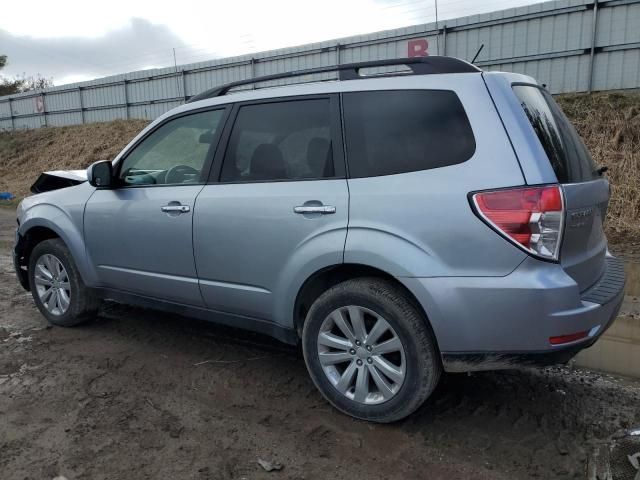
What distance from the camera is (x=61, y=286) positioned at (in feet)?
15.1

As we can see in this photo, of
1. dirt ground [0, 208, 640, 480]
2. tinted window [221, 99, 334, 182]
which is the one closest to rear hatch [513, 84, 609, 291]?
dirt ground [0, 208, 640, 480]

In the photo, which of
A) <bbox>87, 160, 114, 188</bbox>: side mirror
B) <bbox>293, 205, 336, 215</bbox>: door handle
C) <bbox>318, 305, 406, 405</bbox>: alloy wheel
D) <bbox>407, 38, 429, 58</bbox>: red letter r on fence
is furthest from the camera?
<bbox>407, 38, 429, 58</bbox>: red letter r on fence

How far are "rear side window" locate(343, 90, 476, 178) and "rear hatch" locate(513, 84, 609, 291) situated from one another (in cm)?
36

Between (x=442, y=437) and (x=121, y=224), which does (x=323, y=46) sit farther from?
(x=442, y=437)

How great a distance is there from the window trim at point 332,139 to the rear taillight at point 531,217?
89 centimetres

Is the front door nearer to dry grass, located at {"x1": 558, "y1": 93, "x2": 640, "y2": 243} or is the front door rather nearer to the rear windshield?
the rear windshield

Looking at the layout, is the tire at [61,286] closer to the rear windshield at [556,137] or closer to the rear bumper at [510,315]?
the rear bumper at [510,315]

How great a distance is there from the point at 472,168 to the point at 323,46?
47.0 feet

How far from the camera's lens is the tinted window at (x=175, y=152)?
3709 mm

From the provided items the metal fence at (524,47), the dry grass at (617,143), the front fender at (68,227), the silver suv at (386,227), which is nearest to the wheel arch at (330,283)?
the silver suv at (386,227)

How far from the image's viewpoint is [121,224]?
157 inches

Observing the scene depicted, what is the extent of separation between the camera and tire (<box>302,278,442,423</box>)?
9.00ft

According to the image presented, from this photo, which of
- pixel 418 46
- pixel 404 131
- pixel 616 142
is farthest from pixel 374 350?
pixel 418 46

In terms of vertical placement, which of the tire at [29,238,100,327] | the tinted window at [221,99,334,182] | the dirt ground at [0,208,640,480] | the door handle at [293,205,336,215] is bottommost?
the dirt ground at [0,208,640,480]
